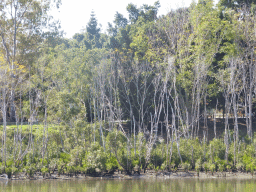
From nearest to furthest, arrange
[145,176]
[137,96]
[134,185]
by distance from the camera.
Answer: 1. [134,185]
2. [145,176]
3. [137,96]

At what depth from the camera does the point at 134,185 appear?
38.7 feet

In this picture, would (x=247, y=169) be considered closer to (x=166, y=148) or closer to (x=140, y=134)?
(x=166, y=148)

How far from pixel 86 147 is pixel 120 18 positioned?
123ft

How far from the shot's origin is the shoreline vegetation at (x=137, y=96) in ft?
44.7

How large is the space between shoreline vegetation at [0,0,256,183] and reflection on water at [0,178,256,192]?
0.91 m

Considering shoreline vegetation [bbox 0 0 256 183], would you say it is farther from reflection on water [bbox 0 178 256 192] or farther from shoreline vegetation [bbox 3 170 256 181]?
reflection on water [bbox 0 178 256 192]

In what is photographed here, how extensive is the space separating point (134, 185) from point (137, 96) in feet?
30.2

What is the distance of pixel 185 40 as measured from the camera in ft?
69.1

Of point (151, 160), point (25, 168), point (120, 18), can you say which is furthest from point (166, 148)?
point (120, 18)

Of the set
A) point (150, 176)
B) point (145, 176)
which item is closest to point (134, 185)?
point (145, 176)

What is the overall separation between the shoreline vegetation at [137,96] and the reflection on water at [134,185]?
91 centimetres

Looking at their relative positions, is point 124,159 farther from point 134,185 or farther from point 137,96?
point 137,96

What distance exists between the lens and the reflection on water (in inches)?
429

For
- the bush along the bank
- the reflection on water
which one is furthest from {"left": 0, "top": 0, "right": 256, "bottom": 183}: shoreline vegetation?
the reflection on water
